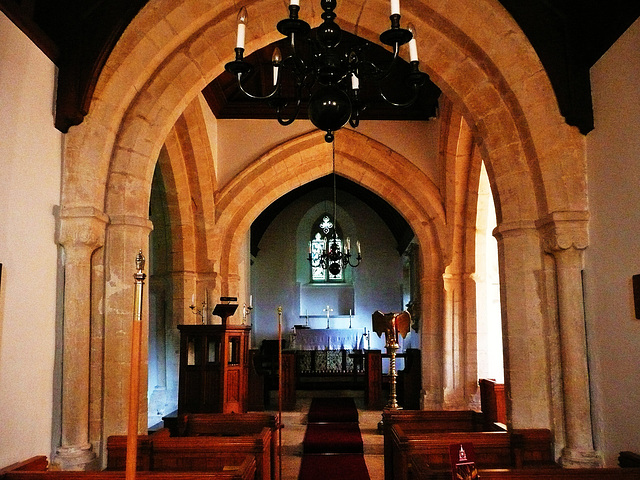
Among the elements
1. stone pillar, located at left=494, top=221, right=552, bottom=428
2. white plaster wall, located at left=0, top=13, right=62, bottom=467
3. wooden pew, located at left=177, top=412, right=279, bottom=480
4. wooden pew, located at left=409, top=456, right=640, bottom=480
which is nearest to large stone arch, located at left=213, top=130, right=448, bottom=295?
wooden pew, located at left=177, top=412, right=279, bottom=480

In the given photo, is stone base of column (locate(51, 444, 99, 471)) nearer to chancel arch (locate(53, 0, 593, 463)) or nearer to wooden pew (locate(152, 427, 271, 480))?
chancel arch (locate(53, 0, 593, 463))

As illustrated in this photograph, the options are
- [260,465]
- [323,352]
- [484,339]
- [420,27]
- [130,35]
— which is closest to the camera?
[260,465]

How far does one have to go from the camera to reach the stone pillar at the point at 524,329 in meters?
4.68

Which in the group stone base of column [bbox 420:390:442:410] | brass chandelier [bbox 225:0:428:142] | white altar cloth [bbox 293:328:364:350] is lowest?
stone base of column [bbox 420:390:442:410]

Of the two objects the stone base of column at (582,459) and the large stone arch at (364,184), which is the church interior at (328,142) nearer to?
the stone base of column at (582,459)

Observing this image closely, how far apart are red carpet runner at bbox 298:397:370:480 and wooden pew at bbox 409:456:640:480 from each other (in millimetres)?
3397

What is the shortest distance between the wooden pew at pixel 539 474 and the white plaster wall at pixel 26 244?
2.36 metres

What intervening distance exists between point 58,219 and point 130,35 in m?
1.45

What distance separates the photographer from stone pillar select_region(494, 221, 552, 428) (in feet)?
15.4

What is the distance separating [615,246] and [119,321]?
137 inches

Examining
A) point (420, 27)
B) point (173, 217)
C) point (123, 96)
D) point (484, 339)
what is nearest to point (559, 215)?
point (420, 27)

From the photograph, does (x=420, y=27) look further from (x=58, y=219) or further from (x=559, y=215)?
(x=58, y=219)

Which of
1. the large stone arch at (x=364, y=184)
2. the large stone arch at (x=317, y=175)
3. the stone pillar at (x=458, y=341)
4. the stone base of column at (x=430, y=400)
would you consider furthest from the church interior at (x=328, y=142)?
the large stone arch at (x=317, y=175)

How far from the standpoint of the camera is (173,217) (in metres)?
9.05
